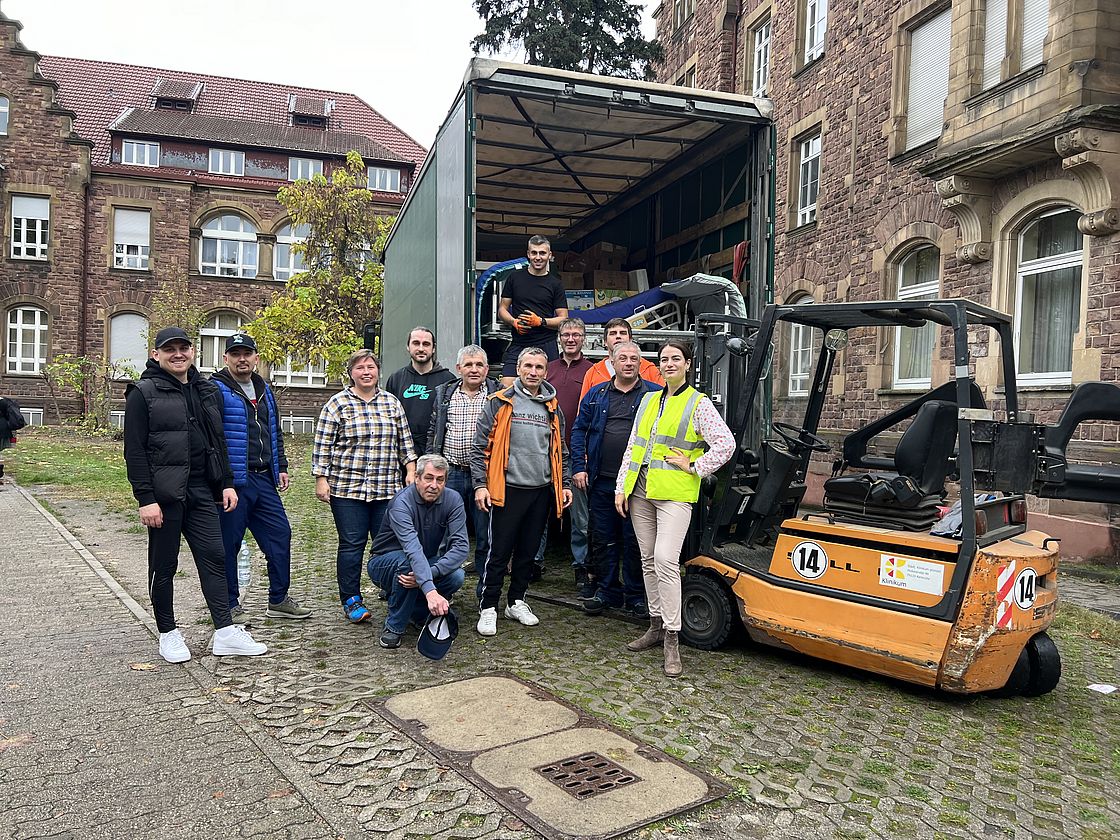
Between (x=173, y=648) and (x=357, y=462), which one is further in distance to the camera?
(x=357, y=462)

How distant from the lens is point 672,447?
5383mm

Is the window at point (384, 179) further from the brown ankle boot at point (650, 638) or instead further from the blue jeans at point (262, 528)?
the brown ankle boot at point (650, 638)

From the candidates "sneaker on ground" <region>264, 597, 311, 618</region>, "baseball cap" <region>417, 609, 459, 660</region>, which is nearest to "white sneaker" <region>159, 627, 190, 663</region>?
"sneaker on ground" <region>264, 597, 311, 618</region>

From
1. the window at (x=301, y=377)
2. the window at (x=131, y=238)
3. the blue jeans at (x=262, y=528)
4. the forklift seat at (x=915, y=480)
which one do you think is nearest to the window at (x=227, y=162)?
the window at (x=131, y=238)

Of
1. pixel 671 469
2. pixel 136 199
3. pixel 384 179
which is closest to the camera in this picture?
pixel 671 469

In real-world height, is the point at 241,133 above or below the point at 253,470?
above

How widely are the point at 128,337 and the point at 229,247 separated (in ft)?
15.9

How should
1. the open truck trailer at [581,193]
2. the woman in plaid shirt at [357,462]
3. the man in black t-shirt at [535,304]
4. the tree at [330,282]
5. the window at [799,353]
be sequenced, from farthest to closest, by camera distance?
the tree at [330,282]
the window at [799,353]
the open truck trailer at [581,193]
the man in black t-shirt at [535,304]
the woman in plaid shirt at [357,462]

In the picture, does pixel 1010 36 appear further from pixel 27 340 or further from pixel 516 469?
pixel 27 340

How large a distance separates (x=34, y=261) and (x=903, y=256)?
28740mm

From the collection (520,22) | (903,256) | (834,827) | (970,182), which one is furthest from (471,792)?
(520,22)

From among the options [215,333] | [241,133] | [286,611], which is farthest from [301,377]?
[286,611]

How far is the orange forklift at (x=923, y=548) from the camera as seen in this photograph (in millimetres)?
4605

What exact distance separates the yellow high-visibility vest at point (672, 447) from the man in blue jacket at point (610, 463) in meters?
0.65
